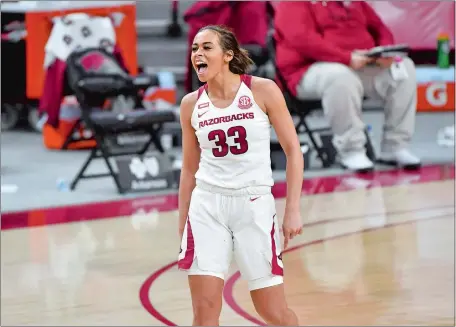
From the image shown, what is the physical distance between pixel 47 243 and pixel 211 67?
166 inches

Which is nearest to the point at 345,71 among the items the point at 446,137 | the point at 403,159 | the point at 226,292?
the point at 403,159

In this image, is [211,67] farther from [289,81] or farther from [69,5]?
[69,5]

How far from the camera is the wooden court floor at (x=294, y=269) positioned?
17.1 feet

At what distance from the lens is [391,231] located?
6941 millimetres

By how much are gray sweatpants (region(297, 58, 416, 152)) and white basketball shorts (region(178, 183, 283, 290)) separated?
217 inches

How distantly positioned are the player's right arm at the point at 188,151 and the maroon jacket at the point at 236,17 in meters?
6.60

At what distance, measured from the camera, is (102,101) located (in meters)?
9.30

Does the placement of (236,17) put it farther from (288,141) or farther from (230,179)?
(288,141)

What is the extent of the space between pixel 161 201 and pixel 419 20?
5.81 m

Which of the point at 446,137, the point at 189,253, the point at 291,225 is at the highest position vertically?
the point at 291,225

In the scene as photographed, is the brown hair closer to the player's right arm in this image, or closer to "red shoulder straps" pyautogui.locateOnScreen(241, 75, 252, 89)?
"red shoulder straps" pyautogui.locateOnScreen(241, 75, 252, 89)

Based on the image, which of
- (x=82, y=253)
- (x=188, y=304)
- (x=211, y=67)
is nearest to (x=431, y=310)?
(x=188, y=304)

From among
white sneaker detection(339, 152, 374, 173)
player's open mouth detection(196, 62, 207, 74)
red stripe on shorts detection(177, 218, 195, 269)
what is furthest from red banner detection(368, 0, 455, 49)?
player's open mouth detection(196, 62, 207, 74)

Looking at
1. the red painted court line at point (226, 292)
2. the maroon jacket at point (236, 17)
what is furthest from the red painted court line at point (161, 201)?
the maroon jacket at point (236, 17)
